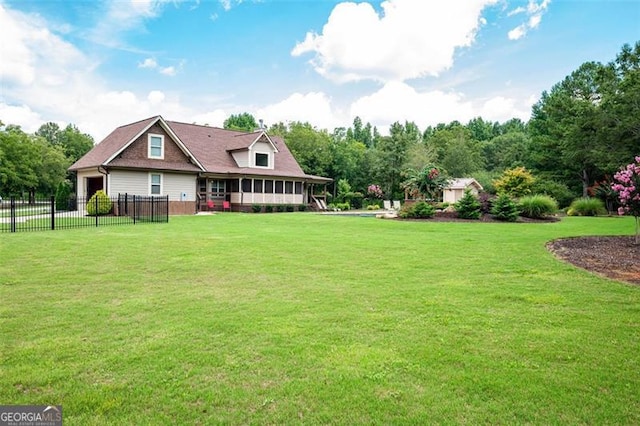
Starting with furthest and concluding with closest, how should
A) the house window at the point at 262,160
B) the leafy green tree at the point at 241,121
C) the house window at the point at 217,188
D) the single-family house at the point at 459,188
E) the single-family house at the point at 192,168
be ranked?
the leafy green tree at the point at 241,121
the single-family house at the point at 459,188
the house window at the point at 262,160
the house window at the point at 217,188
the single-family house at the point at 192,168

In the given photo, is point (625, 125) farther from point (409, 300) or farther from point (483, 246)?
point (409, 300)

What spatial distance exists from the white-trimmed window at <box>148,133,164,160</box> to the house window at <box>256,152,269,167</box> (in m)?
8.08

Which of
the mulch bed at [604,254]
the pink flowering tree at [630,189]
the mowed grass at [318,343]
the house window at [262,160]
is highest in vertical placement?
the house window at [262,160]

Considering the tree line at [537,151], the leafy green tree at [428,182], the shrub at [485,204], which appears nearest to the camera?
the shrub at [485,204]

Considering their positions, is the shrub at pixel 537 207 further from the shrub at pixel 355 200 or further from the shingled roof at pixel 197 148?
the shrub at pixel 355 200

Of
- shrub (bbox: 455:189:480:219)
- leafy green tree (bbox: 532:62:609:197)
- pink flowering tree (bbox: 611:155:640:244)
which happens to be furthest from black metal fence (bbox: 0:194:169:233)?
leafy green tree (bbox: 532:62:609:197)

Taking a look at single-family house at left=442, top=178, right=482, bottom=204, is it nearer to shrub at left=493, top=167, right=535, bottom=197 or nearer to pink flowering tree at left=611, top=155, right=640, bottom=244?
shrub at left=493, top=167, right=535, bottom=197

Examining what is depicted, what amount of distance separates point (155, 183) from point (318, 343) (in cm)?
2268

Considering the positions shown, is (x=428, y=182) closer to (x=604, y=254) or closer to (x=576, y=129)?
(x=604, y=254)

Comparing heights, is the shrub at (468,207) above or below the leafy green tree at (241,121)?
below

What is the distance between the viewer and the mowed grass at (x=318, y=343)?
9.69ft

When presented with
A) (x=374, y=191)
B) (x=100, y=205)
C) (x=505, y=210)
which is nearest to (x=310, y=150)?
(x=374, y=191)

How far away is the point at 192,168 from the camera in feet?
84.1

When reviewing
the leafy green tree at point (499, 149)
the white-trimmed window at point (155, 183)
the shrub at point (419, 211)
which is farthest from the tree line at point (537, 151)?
the white-trimmed window at point (155, 183)
